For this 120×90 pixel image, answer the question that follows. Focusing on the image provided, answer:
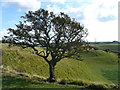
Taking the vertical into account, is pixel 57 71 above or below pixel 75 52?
below

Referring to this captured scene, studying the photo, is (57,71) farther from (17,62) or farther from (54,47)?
(54,47)

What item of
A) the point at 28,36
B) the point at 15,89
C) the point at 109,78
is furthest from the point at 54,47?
the point at 109,78

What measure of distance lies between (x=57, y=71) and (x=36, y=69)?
8.52 meters

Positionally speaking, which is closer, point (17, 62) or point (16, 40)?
point (16, 40)

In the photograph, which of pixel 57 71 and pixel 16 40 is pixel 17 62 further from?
pixel 16 40

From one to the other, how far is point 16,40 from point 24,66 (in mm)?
19418

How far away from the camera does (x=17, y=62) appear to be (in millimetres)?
53844

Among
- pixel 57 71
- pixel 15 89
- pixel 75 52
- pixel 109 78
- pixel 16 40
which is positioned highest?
pixel 16 40

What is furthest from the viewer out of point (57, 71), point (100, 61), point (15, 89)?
point (100, 61)

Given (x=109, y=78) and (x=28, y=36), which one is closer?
(x=28, y=36)

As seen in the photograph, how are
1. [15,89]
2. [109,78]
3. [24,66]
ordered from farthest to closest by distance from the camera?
1. [109,78]
2. [24,66]
3. [15,89]

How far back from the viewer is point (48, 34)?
3553 centimetres

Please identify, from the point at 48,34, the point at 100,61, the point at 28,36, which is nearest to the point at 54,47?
the point at 48,34

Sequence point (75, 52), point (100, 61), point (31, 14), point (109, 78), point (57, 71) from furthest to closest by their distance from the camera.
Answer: point (100, 61) < point (109, 78) < point (57, 71) < point (75, 52) < point (31, 14)
